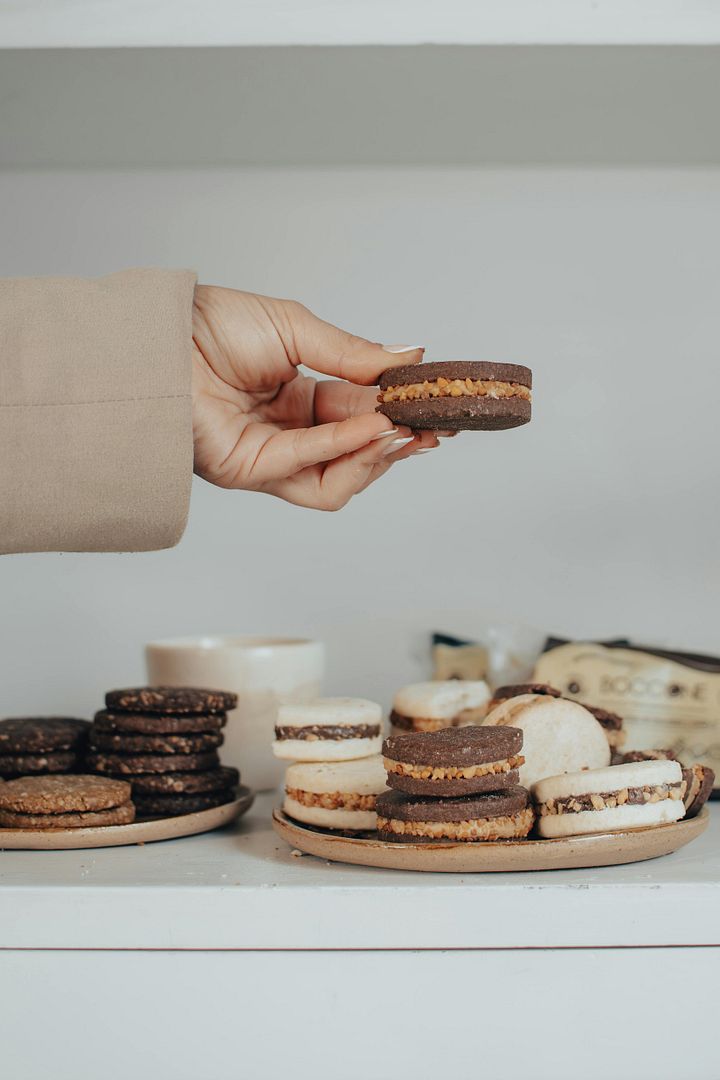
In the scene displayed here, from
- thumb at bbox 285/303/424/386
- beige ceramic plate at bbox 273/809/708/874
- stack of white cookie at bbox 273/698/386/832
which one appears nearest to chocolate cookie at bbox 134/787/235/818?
stack of white cookie at bbox 273/698/386/832

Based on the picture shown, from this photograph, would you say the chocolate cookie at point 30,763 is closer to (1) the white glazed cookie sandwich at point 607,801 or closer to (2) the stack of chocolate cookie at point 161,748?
(2) the stack of chocolate cookie at point 161,748

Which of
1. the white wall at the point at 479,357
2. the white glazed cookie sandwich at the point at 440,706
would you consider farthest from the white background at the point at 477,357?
the white glazed cookie sandwich at the point at 440,706

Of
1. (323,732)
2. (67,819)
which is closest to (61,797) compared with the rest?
(67,819)

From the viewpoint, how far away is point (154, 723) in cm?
111

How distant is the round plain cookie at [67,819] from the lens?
1.03 metres

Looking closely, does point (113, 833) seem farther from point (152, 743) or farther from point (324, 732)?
point (324, 732)

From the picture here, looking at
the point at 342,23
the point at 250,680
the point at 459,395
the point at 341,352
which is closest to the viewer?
the point at 459,395

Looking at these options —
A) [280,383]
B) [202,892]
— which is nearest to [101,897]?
[202,892]

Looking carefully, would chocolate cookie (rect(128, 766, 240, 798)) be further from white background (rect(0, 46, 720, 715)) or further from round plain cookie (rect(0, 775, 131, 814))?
white background (rect(0, 46, 720, 715))

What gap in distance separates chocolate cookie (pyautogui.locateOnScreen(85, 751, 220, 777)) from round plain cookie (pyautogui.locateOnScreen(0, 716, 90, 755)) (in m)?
0.04

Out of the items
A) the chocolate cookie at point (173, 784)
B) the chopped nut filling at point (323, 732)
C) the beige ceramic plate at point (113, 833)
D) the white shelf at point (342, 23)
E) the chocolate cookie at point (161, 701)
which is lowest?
the beige ceramic plate at point (113, 833)

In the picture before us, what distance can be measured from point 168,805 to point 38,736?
0.50 ft

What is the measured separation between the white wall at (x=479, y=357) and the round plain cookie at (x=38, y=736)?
47 centimetres

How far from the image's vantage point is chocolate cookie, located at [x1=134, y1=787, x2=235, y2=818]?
3.60 feet
